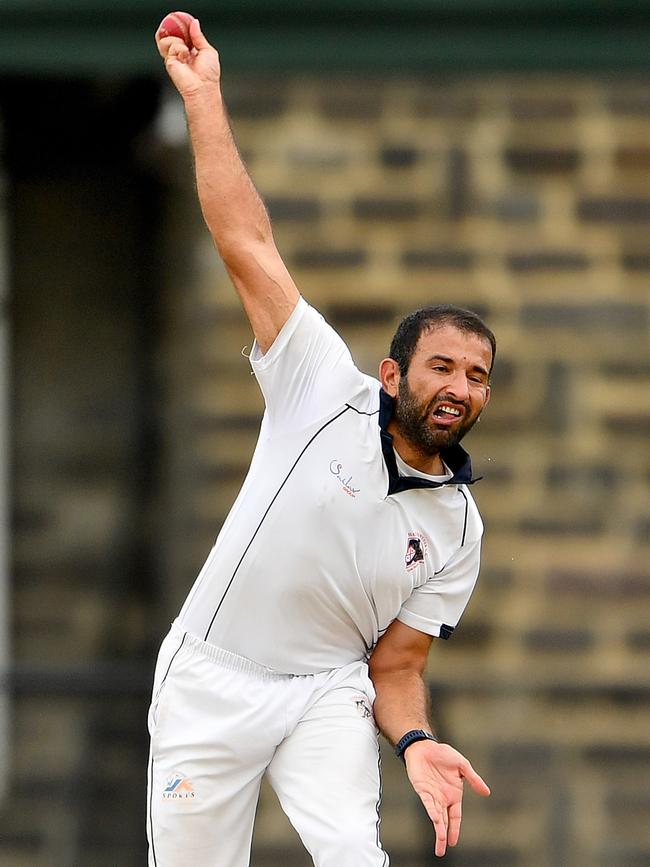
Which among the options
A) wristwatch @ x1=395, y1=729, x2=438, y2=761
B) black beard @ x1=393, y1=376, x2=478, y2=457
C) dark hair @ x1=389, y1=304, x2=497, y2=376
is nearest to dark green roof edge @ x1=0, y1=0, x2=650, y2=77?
dark hair @ x1=389, y1=304, x2=497, y2=376

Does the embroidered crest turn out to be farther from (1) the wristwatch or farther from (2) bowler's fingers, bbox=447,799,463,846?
(2) bowler's fingers, bbox=447,799,463,846

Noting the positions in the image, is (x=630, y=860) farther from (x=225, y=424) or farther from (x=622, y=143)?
(x=622, y=143)

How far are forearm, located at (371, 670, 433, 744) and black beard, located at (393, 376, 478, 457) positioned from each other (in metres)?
A: 0.59

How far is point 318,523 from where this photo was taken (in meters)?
3.93

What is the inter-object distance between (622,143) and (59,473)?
8.63ft

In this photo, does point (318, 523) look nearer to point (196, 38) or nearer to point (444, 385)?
point (444, 385)

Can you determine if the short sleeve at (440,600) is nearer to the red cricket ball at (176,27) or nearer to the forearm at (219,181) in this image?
the forearm at (219,181)

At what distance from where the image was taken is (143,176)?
732cm

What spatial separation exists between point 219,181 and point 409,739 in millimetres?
1291

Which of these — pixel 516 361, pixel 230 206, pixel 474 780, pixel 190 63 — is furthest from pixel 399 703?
pixel 516 361

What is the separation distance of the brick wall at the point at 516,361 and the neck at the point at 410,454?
6.31ft

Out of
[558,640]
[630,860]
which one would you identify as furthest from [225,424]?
[630,860]

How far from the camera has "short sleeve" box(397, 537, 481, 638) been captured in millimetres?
4121

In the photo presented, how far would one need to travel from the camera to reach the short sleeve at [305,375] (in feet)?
12.9
